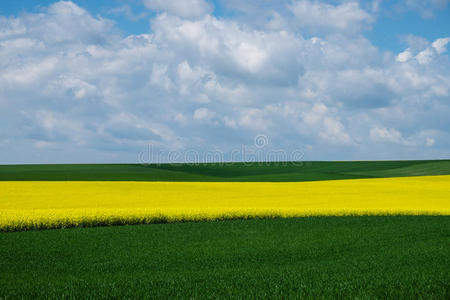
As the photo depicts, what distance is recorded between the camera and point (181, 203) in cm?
2802

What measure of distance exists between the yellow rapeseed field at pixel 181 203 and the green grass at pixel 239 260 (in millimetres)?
1997

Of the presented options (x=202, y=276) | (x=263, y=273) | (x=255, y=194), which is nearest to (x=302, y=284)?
(x=263, y=273)

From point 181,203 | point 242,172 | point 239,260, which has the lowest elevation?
point 239,260

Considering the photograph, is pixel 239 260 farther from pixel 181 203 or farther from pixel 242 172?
pixel 242 172

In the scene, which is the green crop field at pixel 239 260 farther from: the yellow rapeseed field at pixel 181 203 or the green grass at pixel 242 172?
the green grass at pixel 242 172

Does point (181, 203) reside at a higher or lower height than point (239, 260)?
higher

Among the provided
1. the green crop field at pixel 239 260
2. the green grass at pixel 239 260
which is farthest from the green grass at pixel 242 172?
the green crop field at pixel 239 260

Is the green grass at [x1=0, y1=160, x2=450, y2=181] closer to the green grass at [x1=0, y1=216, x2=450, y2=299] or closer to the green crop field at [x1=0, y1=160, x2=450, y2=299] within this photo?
the green grass at [x1=0, y1=216, x2=450, y2=299]

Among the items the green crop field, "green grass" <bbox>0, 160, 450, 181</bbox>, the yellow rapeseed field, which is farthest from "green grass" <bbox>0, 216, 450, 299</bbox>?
"green grass" <bbox>0, 160, 450, 181</bbox>

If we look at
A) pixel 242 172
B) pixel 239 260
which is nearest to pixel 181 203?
pixel 239 260

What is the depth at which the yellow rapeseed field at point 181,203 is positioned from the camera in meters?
20.5

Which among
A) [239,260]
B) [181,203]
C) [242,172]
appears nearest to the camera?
[239,260]

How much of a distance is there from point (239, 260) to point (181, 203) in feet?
50.6

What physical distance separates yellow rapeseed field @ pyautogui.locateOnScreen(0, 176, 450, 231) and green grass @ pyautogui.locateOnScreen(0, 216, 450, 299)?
6.55ft
